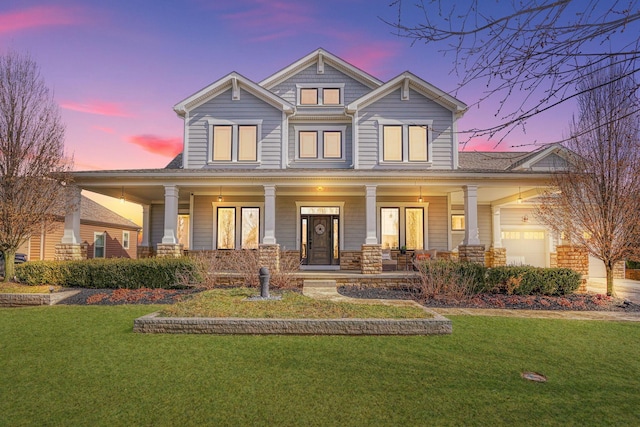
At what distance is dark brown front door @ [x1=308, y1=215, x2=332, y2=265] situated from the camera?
14.8 m

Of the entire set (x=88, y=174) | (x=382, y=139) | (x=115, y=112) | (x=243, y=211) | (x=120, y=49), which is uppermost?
(x=120, y=49)

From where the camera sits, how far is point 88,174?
1190 centimetres

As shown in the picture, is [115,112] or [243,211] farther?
[243,211]

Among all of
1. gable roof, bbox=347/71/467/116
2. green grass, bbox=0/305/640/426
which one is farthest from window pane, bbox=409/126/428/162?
green grass, bbox=0/305/640/426

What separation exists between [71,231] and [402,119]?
13203 mm

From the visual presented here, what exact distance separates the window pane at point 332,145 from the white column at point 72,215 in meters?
9.36

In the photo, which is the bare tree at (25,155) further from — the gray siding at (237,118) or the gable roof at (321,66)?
the gable roof at (321,66)

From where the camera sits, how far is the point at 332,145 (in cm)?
1465

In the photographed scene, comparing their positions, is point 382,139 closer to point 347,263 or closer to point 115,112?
point 347,263

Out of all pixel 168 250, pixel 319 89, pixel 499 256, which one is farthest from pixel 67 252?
pixel 499 256

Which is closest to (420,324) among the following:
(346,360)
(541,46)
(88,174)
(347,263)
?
(346,360)

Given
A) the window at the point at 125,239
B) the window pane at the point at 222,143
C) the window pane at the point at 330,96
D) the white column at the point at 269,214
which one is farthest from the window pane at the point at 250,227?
the window at the point at 125,239

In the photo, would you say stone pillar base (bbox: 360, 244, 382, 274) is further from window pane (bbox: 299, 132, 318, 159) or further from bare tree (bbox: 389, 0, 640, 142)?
bare tree (bbox: 389, 0, 640, 142)

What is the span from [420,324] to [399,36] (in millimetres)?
4586
